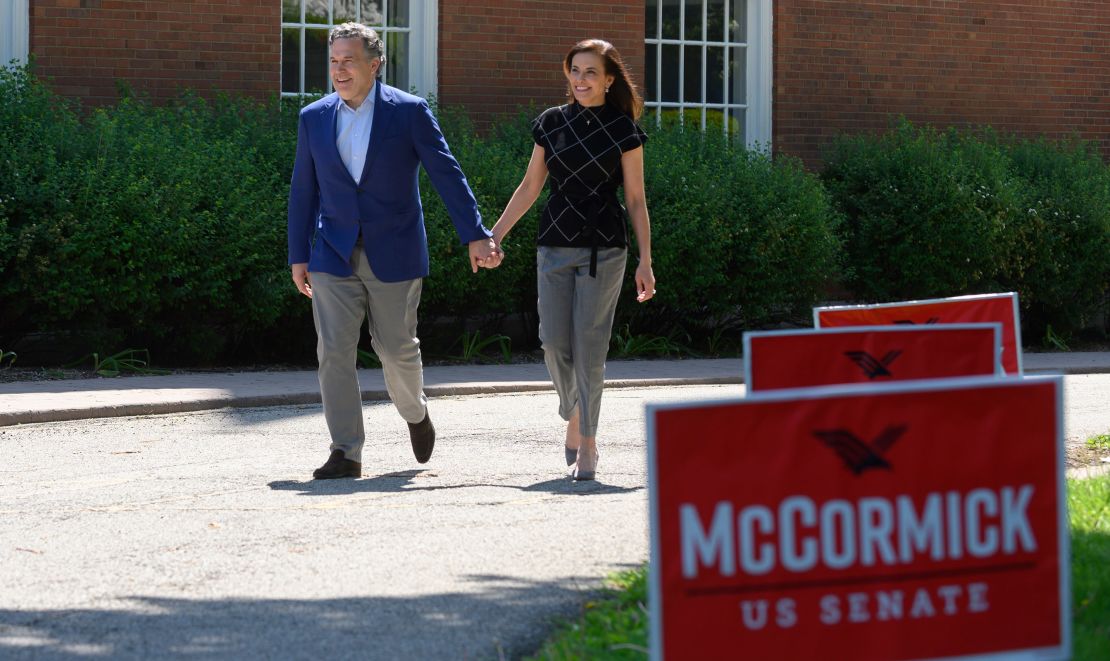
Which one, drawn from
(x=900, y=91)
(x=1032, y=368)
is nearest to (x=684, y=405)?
(x=1032, y=368)

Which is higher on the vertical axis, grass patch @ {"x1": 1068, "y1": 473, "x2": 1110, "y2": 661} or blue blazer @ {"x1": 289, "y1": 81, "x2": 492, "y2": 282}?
blue blazer @ {"x1": 289, "y1": 81, "x2": 492, "y2": 282}

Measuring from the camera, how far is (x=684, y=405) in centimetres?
315

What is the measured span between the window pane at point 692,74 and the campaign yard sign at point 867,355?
13.3 metres

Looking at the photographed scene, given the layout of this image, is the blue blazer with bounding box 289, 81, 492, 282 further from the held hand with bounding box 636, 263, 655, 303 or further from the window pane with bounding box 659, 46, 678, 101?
the window pane with bounding box 659, 46, 678, 101

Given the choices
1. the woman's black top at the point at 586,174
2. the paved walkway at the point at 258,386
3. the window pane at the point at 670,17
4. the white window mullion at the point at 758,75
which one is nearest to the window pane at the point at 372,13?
the window pane at the point at 670,17

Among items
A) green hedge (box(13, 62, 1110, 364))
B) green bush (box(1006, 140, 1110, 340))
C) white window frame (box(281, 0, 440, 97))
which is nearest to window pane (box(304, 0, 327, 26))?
white window frame (box(281, 0, 440, 97))

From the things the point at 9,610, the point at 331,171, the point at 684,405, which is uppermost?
the point at 331,171

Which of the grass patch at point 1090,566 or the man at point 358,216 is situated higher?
the man at point 358,216

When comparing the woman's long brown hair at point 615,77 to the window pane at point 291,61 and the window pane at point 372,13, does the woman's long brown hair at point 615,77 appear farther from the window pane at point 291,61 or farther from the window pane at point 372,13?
the window pane at point 372,13

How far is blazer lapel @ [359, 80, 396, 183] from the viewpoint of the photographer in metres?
7.25

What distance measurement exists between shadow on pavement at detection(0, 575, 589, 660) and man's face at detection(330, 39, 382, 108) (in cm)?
283

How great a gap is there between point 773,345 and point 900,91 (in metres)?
14.4

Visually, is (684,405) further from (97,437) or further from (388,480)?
(97,437)

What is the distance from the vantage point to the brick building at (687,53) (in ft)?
48.3
